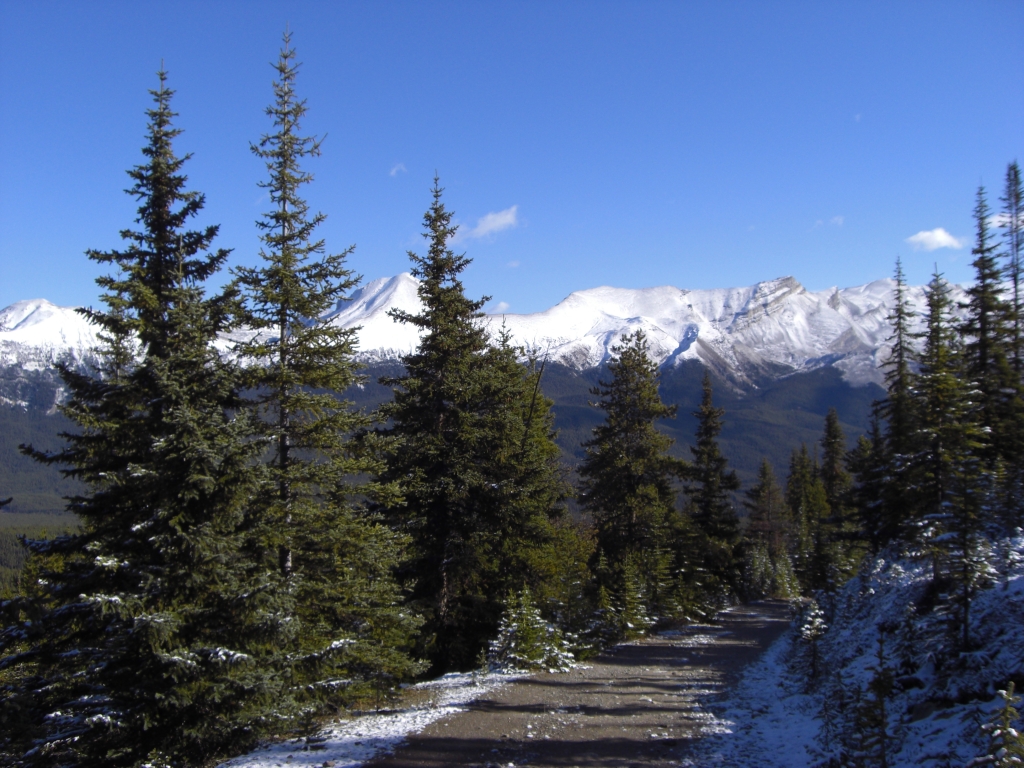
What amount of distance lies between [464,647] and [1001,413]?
20040 millimetres

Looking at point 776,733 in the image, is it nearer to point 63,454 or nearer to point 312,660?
point 312,660

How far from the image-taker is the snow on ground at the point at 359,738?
9.48 metres

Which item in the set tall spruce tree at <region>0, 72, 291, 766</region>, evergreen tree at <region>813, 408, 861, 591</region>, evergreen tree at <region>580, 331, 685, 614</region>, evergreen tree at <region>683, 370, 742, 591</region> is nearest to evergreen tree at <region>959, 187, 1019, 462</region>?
evergreen tree at <region>813, 408, 861, 591</region>

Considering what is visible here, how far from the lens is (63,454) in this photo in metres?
10.1

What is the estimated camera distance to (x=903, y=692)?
1019 centimetres

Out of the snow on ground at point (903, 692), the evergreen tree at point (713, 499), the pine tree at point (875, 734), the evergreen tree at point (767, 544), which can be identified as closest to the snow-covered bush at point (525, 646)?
the snow on ground at point (903, 692)

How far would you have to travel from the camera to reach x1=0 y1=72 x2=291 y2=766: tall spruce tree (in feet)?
30.7

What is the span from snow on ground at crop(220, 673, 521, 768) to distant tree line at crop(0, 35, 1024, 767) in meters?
0.43

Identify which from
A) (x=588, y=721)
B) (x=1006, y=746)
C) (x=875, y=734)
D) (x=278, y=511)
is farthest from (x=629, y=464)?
(x=1006, y=746)

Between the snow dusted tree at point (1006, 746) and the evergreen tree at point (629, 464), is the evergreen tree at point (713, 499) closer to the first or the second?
the evergreen tree at point (629, 464)

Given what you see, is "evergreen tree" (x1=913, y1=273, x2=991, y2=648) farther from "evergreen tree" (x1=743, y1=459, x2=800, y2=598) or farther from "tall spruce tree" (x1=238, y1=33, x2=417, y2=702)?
"evergreen tree" (x1=743, y1=459, x2=800, y2=598)

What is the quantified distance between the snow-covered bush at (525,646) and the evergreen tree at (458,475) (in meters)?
2.23

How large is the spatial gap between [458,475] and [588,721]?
810 centimetres

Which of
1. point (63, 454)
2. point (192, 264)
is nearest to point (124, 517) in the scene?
point (63, 454)
